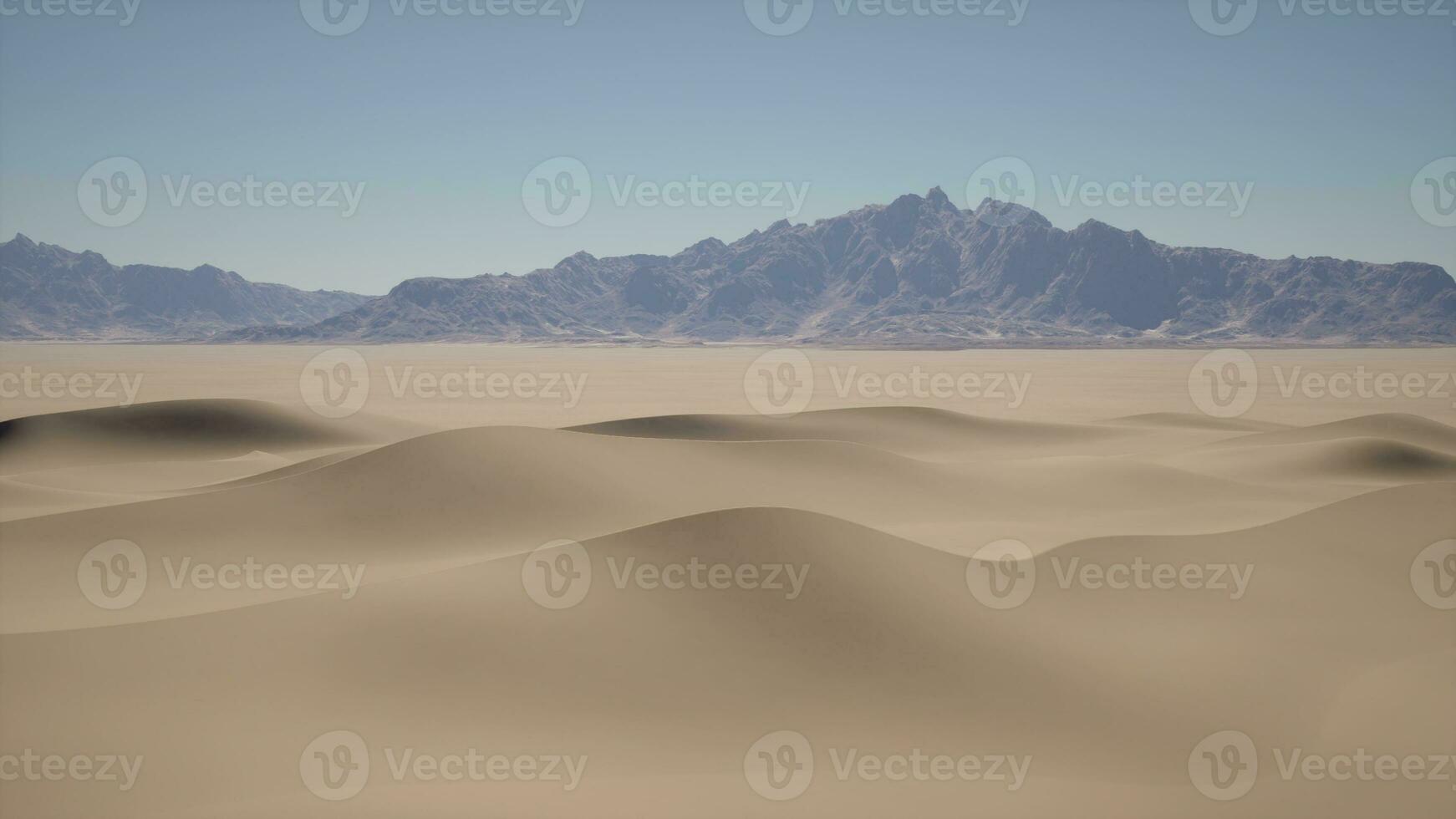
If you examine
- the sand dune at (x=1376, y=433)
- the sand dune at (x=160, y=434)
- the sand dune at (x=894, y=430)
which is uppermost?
the sand dune at (x=1376, y=433)

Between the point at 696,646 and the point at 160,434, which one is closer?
the point at 696,646

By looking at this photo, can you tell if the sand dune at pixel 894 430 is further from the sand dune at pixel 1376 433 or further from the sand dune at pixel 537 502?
the sand dune at pixel 537 502

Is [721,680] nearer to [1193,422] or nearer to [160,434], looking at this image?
[160,434]

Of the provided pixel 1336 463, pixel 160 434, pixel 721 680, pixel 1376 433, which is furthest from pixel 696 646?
pixel 1376 433

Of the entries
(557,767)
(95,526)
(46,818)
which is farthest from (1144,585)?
(95,526)

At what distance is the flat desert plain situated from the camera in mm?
11984

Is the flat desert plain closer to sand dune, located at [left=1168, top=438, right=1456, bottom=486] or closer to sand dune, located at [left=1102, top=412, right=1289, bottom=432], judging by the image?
sand dune, located at [left=1168, top=438, right=1456, bottom=486]

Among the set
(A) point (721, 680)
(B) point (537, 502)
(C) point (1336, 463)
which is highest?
(C) point (1336, 463)

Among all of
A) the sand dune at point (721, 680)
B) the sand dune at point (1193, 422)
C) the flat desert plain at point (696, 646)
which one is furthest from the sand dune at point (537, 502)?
the sand dune at point (1193, 422)

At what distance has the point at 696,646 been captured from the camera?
1543cm

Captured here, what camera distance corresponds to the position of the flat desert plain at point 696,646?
11984mm

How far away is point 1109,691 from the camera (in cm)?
1530

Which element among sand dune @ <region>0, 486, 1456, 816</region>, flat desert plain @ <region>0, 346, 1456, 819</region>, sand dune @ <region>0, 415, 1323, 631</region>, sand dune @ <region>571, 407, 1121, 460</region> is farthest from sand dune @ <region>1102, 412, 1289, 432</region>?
sand dune @ <region>0, 486, 1456, 816</region>

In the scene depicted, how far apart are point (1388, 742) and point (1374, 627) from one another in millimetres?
6100
